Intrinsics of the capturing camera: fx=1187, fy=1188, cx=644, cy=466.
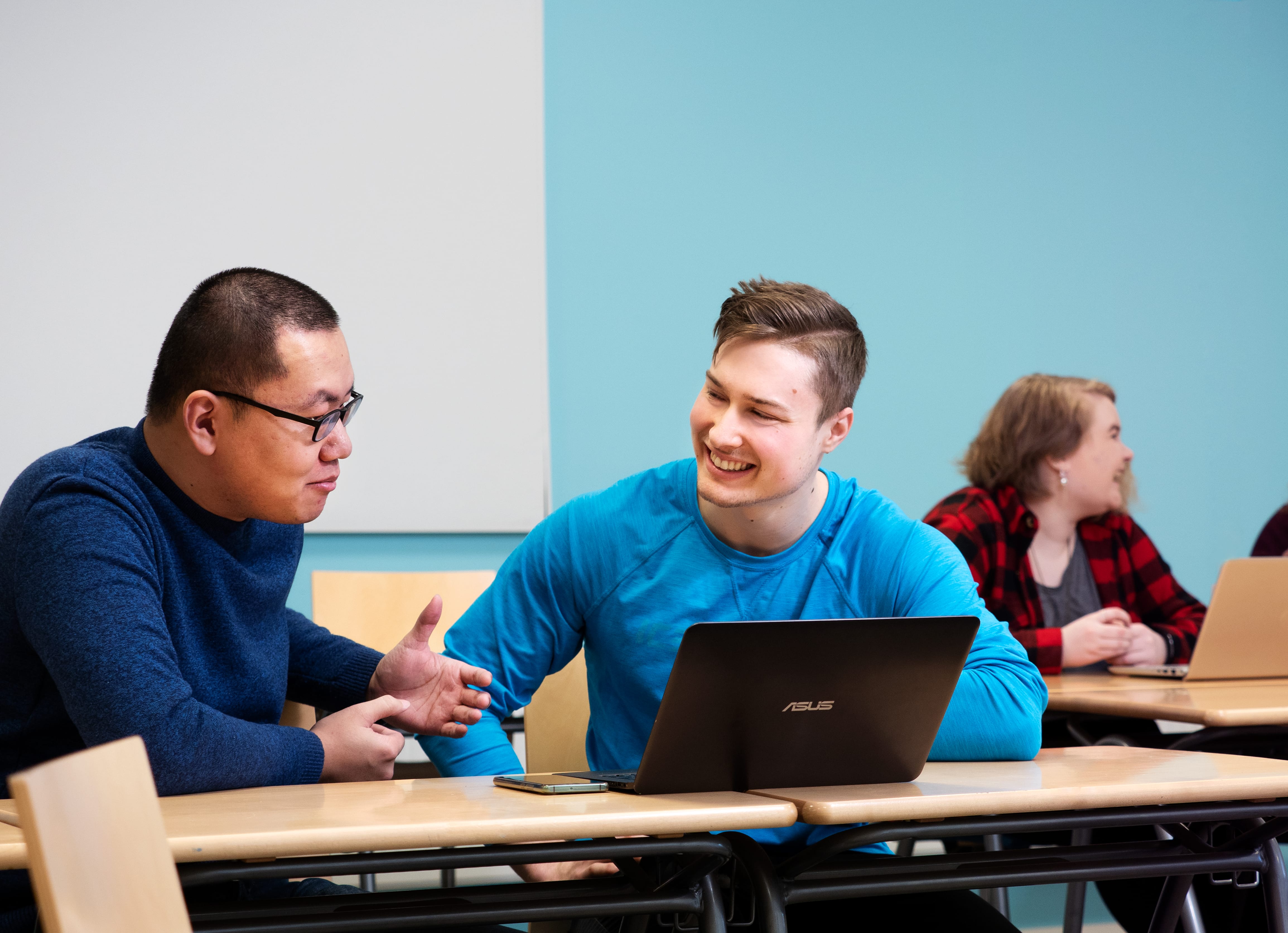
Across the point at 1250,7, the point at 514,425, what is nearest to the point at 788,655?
the point at 514,425

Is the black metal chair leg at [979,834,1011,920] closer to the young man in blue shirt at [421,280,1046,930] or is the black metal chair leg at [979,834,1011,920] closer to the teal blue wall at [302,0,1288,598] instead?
the young man in blue shirt at [421,280,1046,930]

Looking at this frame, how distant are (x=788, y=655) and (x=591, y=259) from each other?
8.31 ft

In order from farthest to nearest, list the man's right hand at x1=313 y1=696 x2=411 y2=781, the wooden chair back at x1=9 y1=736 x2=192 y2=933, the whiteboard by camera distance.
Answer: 1. the whiteboard
2. the man's right hand at x1=313 y1=696 x2=411 y2=781
3. the wooden chair back at x1=9 y1=736 x2=192 y2=933

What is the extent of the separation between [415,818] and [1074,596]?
7.19 ft

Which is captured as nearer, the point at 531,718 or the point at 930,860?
the point at 930,860

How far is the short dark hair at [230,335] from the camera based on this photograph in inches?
57.3

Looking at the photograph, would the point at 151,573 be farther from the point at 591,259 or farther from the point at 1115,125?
the point at 1115,125

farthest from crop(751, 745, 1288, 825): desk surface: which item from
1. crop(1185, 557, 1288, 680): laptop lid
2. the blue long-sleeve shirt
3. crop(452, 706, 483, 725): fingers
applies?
crop(1185, 557, 1288, 680): laptop lid

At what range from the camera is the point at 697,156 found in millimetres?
3674

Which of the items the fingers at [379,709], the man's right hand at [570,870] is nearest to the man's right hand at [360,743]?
the fingers at [379,709]

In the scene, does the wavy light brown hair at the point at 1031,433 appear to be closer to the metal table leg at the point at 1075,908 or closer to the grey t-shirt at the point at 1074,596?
the grey t-shirt at the point at 1074,596

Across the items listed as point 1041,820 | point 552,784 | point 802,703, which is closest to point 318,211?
point 552,784

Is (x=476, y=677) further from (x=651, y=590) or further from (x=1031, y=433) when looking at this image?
(x=1031, y=433)

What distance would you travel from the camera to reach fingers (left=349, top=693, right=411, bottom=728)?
1.42 m
